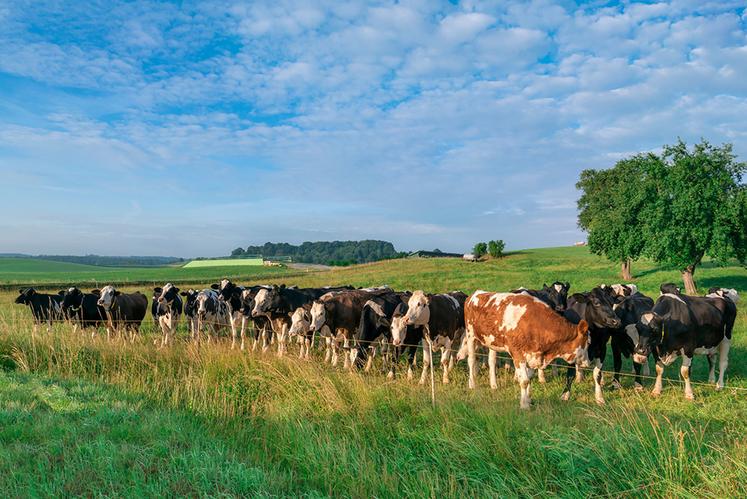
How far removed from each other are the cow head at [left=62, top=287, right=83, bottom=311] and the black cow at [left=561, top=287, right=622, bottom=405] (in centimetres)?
1610

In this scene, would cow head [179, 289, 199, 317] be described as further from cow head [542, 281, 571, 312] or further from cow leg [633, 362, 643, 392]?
cow leg [633, 362, 643, 392]

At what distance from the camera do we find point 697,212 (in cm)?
2730

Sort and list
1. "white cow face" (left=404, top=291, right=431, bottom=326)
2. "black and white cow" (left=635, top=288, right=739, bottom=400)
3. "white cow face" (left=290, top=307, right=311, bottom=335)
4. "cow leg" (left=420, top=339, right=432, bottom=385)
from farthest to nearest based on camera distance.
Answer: "white cow face" (left=290, top=307, right=311, bottom=335) → "white cow face" (left=404, top=291, right=431, bottom=326) → "cow leg" (left=420, top=339, right=432, bottom=385) → "black and white cow" (left=635, top=288, right=739, bottom=400)

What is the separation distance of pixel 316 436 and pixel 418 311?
4932mm

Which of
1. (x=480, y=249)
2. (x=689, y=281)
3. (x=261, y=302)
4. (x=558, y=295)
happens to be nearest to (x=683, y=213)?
(x=689, y=281)

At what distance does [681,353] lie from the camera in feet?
30.7

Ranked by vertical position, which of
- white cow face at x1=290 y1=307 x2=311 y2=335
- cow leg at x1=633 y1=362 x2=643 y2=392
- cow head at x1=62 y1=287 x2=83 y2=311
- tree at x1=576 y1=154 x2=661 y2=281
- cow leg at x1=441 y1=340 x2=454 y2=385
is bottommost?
cow leg at x1=633 y1=362 x2=643 y2=392

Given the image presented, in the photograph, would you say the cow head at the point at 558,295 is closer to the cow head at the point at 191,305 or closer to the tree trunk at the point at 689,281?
the cow head at the point at 191,305

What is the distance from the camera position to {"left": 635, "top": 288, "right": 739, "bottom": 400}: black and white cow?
9031mm

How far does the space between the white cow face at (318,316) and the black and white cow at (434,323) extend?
2.39m

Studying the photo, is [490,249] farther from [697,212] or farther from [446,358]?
[446,358]

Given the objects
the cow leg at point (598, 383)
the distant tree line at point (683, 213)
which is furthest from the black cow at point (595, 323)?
the distant tree line at point (683, 213)

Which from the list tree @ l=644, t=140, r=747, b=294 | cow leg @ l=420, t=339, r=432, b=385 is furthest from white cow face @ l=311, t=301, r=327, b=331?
tree @ l=644, t=140, r=747, b=294

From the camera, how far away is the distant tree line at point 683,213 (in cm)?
2695
